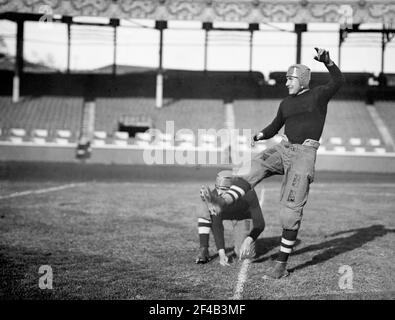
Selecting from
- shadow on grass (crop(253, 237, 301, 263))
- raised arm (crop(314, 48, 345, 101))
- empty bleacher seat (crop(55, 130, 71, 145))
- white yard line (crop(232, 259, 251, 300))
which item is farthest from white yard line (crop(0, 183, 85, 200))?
empty bleacher seat (crop(55, 130, 71, 145))

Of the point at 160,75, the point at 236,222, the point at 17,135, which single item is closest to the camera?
the point at 236,222

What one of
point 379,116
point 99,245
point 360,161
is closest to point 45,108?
→ point 360,161

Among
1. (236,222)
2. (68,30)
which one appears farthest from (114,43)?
(236,222)

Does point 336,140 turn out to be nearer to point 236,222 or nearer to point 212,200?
point 236,222

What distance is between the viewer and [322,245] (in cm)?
664

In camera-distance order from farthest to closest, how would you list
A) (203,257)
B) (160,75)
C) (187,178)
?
(160,75), (187,178), (203,257)

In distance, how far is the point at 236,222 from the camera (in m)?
5.84

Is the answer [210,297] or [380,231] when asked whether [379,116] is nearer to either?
[380,231]

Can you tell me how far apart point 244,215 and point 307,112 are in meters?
1.57

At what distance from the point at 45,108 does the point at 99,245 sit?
23855mm

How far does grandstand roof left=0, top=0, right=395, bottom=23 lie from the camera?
83.7ft

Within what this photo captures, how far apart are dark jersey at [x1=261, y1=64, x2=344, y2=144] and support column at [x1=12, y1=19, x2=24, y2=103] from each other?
1067 inches

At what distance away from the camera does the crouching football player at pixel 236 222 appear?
5.42m

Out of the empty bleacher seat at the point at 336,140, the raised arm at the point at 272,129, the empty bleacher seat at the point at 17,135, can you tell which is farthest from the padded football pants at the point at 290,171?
the empty bleacher seat at the point at 17,135
